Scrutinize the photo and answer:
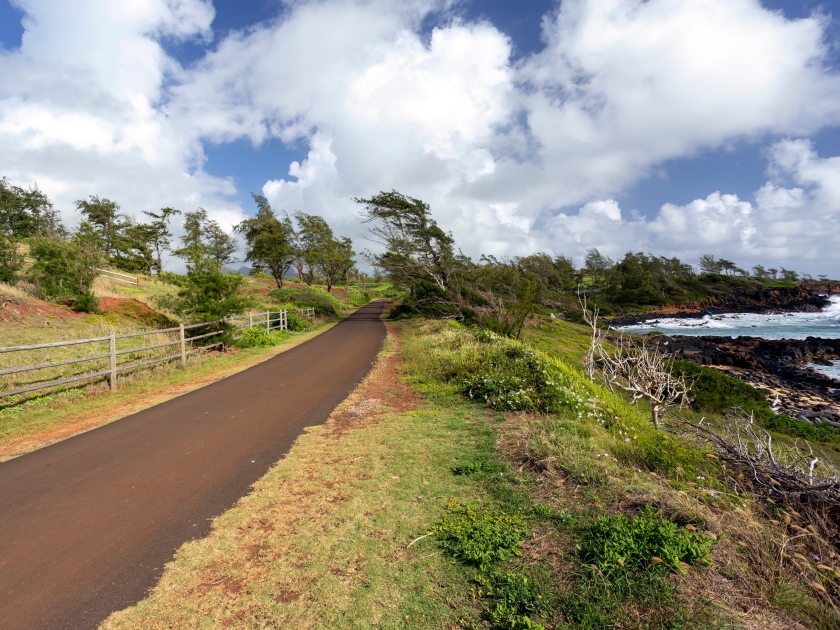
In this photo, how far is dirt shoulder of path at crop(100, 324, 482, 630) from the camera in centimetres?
285

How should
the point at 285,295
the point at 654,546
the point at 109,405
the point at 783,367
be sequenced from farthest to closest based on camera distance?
the point at 285,295 → the point at 783,367 → the point at 109,405 → the point at 654,546

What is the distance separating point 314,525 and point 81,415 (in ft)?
20.9

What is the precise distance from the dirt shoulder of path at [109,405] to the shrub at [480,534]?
6.21 metres

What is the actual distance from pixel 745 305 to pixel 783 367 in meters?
51.4

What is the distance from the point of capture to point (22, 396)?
26.3ft

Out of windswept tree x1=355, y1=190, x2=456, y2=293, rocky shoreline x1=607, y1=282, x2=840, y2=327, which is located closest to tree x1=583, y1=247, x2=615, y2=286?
rocky shoreline x1=607, y1=282, x2=840, y2=327

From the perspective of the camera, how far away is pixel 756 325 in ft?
149

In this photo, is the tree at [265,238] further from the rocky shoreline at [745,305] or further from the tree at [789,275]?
the tree at [789,275]

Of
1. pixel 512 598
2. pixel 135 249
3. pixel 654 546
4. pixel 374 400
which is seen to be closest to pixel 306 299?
pixel 135 249

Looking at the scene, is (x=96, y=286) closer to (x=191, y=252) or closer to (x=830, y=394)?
(x=191, y=252)

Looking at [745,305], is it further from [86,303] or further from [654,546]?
[86,303]

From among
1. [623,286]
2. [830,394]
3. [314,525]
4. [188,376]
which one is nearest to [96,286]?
[188,376]

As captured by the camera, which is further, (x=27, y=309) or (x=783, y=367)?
(x=783, y=367)

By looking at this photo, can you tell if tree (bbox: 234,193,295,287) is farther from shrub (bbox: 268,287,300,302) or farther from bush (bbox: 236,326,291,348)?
bush (bbox: 236,326,291,348)
